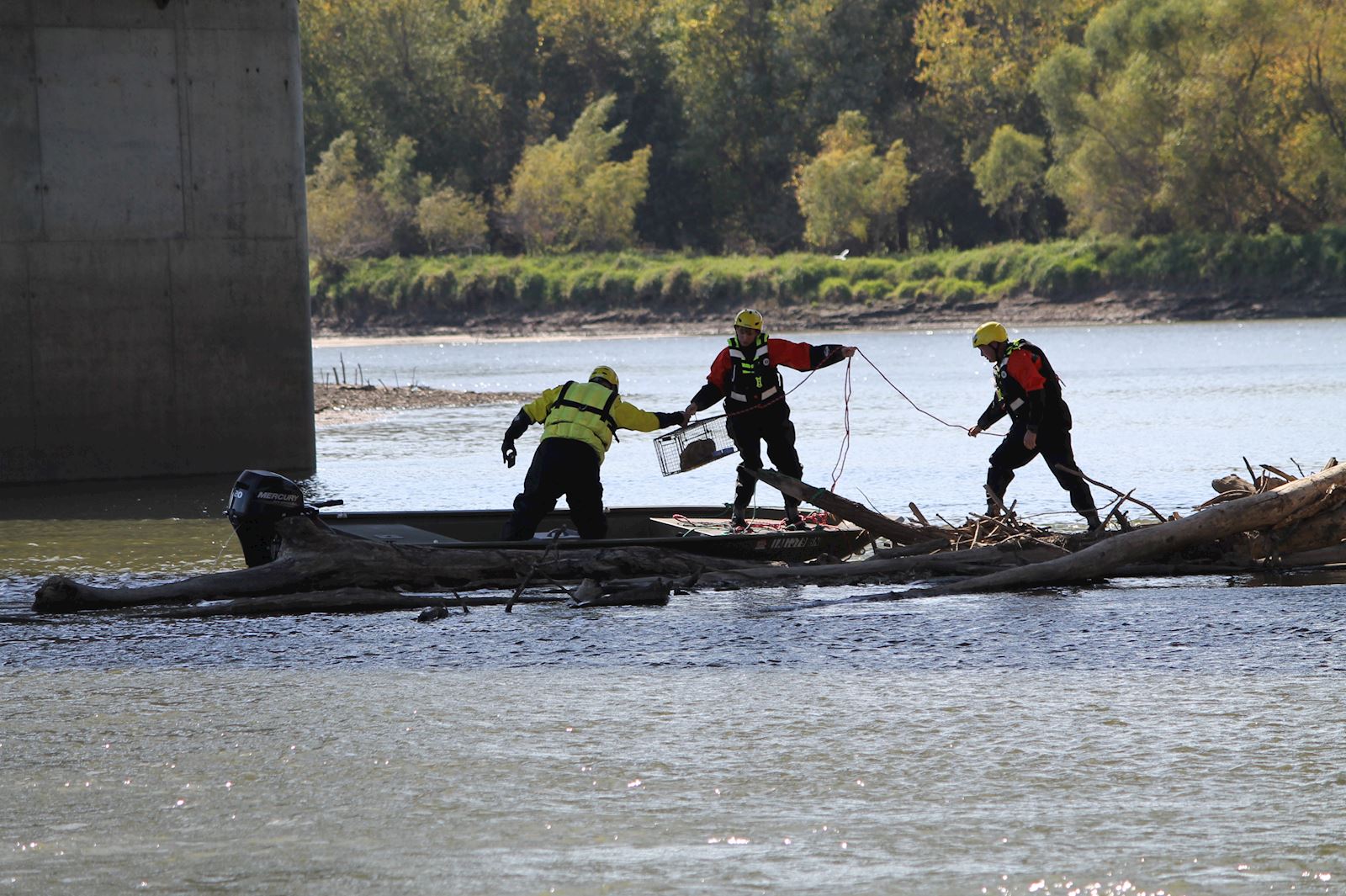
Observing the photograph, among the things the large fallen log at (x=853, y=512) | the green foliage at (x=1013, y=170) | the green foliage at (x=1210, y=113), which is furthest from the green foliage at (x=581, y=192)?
the large fallen log at (x=853, y=512)

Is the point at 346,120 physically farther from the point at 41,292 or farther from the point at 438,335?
the point at 41,292

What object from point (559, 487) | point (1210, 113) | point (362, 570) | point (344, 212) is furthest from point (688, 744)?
point (344, 212)

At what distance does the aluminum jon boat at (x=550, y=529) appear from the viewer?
1256 cm

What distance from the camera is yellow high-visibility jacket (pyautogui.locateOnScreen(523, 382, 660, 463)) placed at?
13352 mm

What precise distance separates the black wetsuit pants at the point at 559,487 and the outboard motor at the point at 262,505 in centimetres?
152

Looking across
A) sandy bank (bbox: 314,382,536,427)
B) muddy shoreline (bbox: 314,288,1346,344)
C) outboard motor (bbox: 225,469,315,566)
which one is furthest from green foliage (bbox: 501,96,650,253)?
outboard motor (bbox: 225,469,315,566)

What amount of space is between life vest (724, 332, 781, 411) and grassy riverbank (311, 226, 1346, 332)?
59.5 metres

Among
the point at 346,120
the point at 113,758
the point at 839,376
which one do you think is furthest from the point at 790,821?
the point at 346,120

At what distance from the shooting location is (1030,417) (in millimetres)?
14312

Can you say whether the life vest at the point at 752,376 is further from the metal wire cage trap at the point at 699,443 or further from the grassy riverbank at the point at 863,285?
the grassy riverbank at the point at 863,285

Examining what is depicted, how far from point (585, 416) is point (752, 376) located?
5.91ft

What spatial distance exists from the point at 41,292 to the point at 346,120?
287 feet

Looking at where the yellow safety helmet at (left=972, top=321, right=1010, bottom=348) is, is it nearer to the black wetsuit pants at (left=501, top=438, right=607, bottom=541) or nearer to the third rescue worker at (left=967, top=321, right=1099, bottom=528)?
the third rescue worker at (left=967, top=321, right=1099, bottom=528)

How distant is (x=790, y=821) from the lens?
742 cm
